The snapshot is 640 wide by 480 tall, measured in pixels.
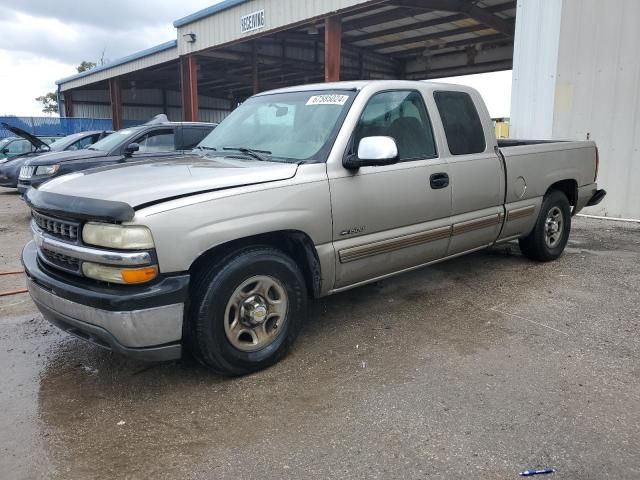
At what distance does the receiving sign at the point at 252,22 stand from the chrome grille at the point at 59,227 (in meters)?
12.4

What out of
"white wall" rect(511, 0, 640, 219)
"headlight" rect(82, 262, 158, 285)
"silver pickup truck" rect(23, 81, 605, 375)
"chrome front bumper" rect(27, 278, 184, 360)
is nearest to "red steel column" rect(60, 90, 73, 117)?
"white wall" rect(511, 0, 640, 219)

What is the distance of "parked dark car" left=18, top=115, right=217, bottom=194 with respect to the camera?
8617 mm

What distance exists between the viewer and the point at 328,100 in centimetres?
398

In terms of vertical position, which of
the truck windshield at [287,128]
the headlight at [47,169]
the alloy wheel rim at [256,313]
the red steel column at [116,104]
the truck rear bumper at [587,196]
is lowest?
the alloy wheel rim at [256,313]

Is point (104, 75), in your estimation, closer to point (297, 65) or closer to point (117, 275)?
point (297, 65)

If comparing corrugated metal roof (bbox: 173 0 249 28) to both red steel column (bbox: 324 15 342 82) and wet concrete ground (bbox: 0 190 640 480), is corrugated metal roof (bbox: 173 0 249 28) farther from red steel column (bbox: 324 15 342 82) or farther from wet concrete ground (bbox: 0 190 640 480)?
wet concrete ground (bbox: 0 190 640 480)

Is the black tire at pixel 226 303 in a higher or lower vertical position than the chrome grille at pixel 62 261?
lower

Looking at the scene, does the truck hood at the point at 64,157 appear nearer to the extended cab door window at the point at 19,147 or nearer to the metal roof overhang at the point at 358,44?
the metal roof overhang at the point at 358,44

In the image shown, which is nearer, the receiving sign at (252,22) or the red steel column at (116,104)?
the receiving sign at (252,22)

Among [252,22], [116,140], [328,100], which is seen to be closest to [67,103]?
[252,22]

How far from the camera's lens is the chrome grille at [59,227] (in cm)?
298

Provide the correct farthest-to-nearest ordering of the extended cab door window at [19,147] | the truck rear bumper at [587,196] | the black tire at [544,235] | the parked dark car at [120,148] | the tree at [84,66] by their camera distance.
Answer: the tree at [84,66] → the extended cab door window at [19,147] → the parked dark car at [120,148] → the truck rear bumper at [587,196] → the black tire at [544,235]

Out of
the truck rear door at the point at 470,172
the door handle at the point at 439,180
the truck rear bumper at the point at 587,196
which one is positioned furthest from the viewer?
the truck rear bumper at the point at 587,196

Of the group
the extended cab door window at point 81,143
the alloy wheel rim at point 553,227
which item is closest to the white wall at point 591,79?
the alloy wheel rim at point 553,227
